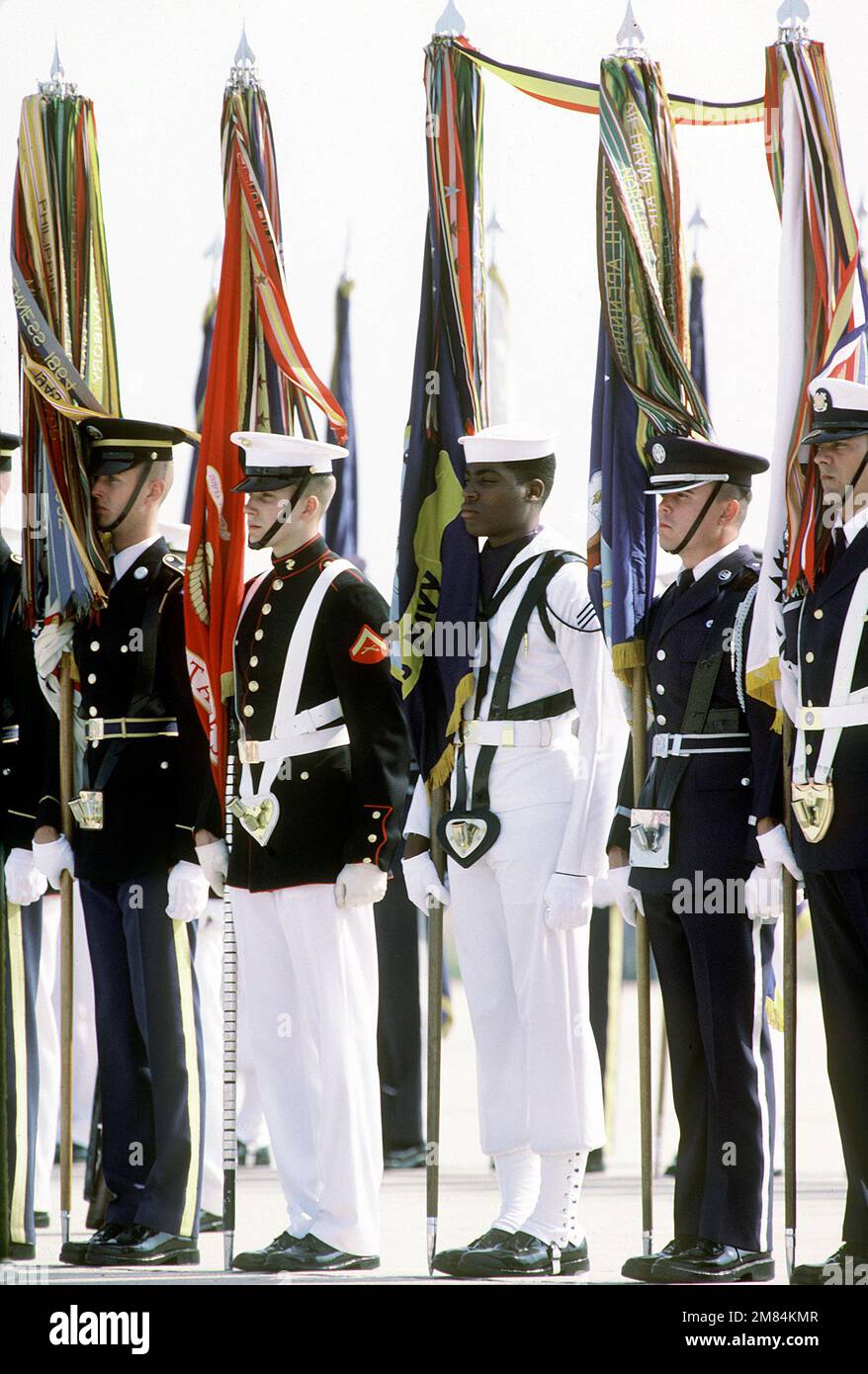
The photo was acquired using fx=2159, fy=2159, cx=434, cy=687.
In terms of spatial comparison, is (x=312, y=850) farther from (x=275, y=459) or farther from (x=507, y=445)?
(x=507, y=445)

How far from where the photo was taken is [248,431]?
24.0 feet

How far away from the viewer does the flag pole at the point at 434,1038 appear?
268 inches

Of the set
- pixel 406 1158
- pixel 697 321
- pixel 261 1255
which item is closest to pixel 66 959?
pixel 261 1255

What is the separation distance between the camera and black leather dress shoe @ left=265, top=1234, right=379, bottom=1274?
681 centimetres

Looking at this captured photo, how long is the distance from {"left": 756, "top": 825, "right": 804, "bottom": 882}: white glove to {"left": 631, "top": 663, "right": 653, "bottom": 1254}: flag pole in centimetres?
55

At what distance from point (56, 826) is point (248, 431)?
1.53m

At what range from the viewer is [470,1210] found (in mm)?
8477

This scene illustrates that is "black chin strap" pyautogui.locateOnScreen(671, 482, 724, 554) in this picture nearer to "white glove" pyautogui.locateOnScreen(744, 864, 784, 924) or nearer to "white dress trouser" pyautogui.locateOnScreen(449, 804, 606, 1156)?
"white dress trouser" pyautogui.locateOnScreen(449, 804, 606, 1156)

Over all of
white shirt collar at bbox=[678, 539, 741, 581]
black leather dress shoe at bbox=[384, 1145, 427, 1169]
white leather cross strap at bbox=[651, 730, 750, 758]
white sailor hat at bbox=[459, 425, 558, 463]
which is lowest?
black leather dress shoe at bbox=[384, 1145, 427, 1169]

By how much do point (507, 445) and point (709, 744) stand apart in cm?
117

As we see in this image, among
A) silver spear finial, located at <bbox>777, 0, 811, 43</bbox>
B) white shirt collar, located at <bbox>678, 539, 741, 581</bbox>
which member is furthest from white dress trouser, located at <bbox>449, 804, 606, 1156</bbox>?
silver spear finial, located at <bbox>777, 0, 811, 43</bbox>

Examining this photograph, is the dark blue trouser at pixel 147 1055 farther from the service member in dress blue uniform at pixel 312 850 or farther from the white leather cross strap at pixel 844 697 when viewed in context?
the white leather cross strap at pixel 844 697

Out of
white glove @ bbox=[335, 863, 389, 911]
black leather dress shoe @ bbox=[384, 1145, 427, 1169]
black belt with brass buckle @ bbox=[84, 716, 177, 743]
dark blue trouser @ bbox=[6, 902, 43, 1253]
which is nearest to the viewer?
white glove @ bbox=[335, 863, 389, 911]

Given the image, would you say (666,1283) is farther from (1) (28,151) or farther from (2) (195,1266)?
(1) (28,151)
